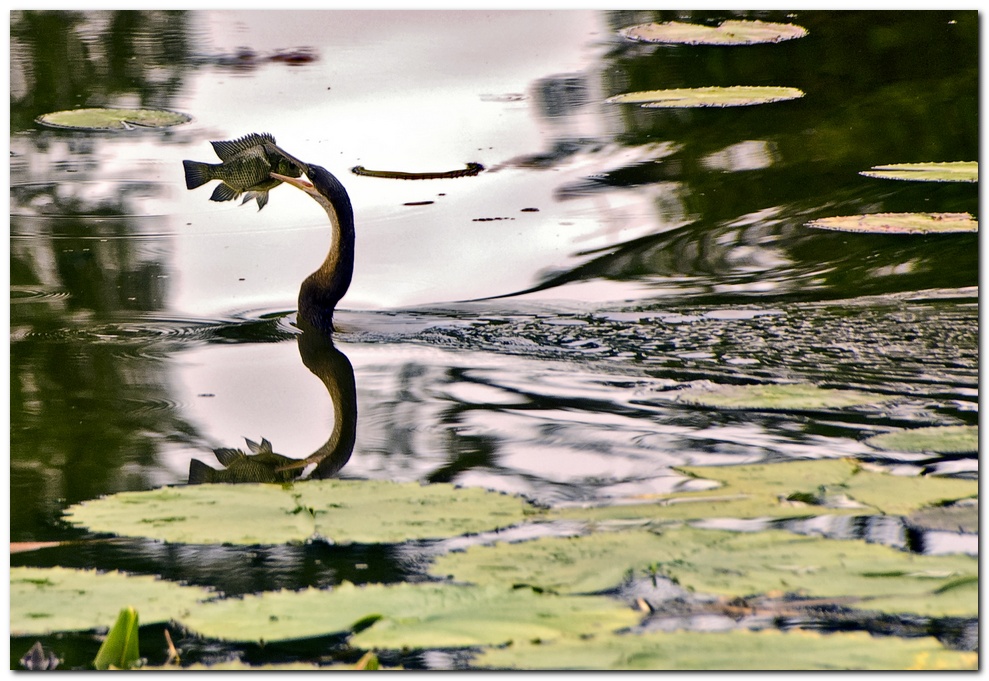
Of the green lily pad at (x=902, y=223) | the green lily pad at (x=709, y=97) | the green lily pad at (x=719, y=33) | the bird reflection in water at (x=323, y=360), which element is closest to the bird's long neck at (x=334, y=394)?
the bird reflection in water at (x=323, y=360)

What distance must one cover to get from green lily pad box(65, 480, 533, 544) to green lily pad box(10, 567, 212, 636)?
6.2 inches

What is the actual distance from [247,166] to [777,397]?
1660 mm

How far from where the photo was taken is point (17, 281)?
4.30m

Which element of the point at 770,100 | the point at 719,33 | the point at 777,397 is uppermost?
the point at 719,33

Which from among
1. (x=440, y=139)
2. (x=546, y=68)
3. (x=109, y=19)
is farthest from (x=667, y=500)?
(x=109, y=19)

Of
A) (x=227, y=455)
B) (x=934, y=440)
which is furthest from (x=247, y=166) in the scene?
(x=934, y=440)

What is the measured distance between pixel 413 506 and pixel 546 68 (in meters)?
5.19

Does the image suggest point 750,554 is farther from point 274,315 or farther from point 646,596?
point 274,315

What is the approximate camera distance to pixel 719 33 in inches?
286

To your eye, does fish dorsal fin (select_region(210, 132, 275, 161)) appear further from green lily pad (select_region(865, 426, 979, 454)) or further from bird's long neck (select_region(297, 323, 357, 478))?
green lily pad (select_region(865, 426, 979, 454))

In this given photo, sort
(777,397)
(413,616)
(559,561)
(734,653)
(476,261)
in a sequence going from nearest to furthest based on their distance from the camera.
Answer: (734,653), (413,616), (559,561), (777,397), (476,261)

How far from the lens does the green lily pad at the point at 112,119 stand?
20.0 ft

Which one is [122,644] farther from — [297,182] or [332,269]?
[332,269]

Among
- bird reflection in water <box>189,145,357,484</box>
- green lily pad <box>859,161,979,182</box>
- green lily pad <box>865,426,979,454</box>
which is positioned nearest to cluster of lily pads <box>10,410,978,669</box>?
green lily pad <box>865,426,979,454</box>
